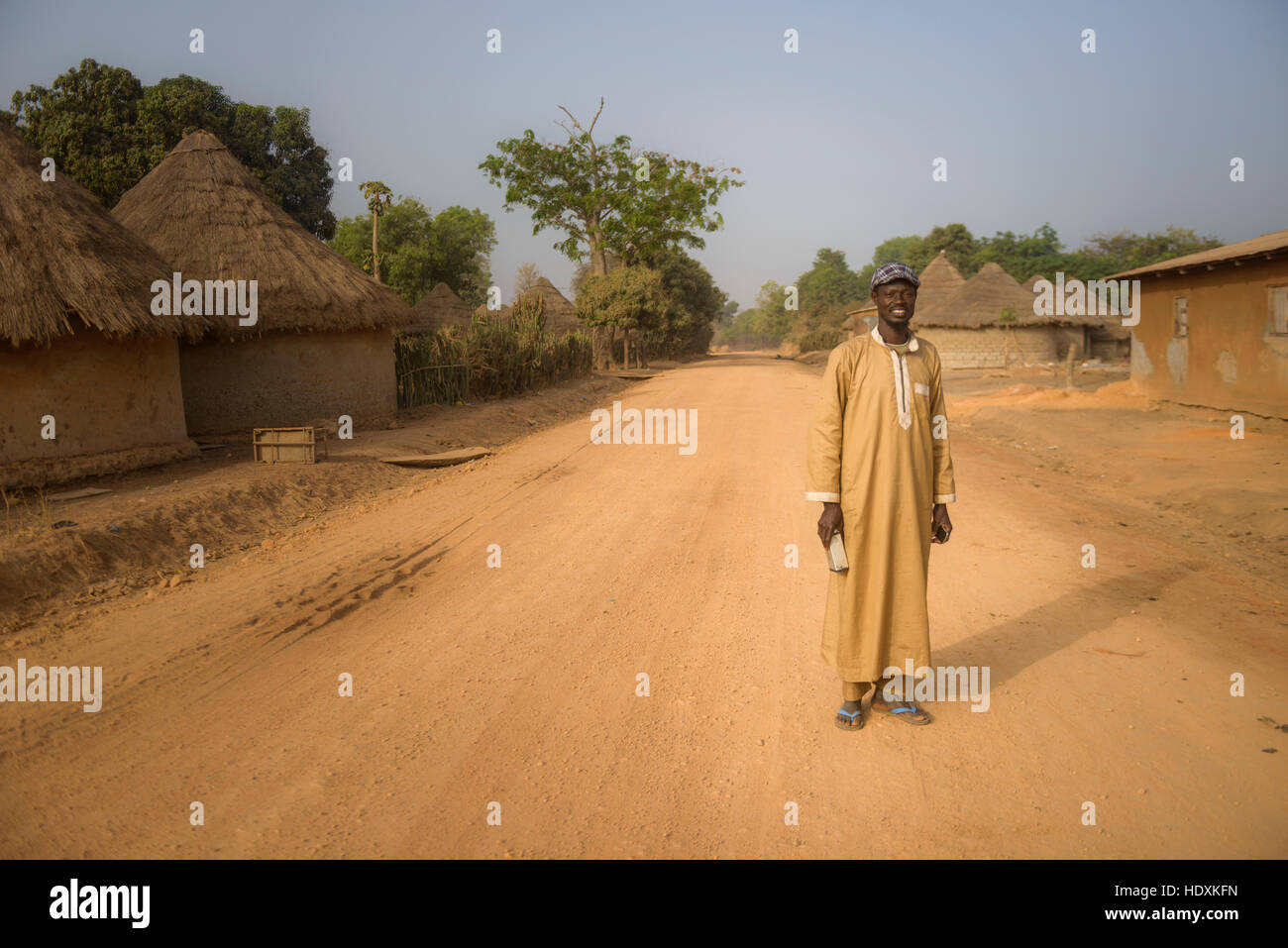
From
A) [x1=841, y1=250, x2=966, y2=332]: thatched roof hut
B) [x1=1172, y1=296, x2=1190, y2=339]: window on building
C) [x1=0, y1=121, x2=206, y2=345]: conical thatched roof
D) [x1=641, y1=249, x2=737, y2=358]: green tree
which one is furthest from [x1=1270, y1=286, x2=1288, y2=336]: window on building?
[x1=641, y1=249, x2=737, y2=358]: green tree

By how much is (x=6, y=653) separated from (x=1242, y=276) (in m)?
18.2

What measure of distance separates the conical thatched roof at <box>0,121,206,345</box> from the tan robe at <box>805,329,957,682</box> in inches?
307

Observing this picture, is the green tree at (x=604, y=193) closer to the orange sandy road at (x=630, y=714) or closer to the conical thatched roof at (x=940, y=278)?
the conical thatched roof at (x=940, y=278)

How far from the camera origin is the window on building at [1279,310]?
13961mm

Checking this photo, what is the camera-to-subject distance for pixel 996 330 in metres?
32.0

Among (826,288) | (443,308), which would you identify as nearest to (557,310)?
(443,308)

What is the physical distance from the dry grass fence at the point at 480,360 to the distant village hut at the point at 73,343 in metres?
6.19

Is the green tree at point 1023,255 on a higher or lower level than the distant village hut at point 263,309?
higher

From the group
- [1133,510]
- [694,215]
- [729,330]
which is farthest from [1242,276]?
[729,330]

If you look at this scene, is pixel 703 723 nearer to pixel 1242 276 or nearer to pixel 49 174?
pixel 49 174

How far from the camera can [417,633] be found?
4793 mm

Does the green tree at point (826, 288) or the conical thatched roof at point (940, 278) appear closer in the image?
the conical thatched roof at point (940, 278)

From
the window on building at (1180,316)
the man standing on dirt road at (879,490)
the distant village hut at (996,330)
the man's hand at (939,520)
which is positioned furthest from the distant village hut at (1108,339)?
the man standing on dirt road at (879,490)

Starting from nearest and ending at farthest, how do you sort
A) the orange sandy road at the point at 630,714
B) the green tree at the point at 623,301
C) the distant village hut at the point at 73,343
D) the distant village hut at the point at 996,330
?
the orange sandy road at the point at 630,714 < the distant village hut at the point at 73,343 < the distant village hut at the point at 996,330 < the green tree at the point at 623,301
